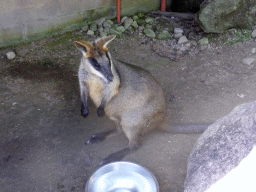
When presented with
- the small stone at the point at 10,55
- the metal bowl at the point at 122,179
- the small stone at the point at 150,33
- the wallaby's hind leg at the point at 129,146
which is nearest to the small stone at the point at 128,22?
the small stone at the point at 150,33

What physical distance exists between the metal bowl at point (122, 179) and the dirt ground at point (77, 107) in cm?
24

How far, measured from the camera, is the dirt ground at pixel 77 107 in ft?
9.91

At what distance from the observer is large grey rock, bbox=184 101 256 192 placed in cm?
181

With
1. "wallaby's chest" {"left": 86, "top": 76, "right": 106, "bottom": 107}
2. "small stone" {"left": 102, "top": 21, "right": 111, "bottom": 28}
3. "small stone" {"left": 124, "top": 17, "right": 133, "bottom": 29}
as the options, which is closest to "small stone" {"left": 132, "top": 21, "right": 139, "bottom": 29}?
"small stone" {"left": 124, "top": 17, "right": 133, "bottom": 29}

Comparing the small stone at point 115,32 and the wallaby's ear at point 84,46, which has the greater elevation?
the wallaby's ear at point 84,46

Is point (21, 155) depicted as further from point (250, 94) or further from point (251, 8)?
point (251, 8)

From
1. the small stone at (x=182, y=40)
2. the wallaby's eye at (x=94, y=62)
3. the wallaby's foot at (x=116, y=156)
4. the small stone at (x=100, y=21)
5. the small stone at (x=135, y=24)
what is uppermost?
the wallaby's eye at (x=94, y=62)

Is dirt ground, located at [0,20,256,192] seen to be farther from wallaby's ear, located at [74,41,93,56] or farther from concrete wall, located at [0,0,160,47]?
wallaby's ear, located at [74,41,93,56]

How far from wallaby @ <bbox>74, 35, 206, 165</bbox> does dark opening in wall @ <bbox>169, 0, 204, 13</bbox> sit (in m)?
3.09

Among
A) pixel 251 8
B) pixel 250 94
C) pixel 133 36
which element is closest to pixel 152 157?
pixel 250 94

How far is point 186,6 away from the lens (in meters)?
5.88

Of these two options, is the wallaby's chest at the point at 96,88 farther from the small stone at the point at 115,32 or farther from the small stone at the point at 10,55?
the small stone at the point at 115,32

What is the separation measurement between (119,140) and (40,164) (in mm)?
945

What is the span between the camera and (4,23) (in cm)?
475
